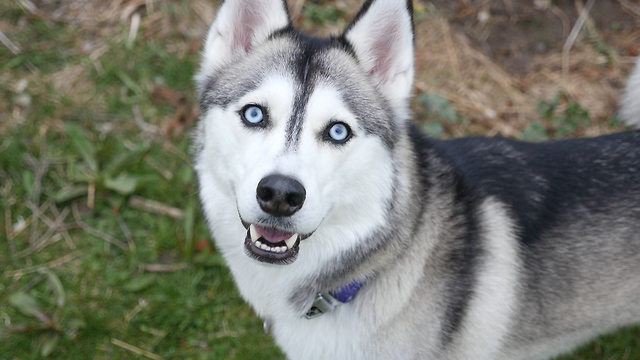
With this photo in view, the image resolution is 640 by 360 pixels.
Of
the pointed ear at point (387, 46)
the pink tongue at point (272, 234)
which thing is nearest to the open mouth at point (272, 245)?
the pink tongue at point (272, 234)

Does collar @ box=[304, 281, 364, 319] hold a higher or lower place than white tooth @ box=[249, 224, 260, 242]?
lower

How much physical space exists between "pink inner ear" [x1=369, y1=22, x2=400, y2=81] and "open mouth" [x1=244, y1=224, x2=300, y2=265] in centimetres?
95

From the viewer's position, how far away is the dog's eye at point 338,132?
2320mm

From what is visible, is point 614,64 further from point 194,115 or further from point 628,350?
point 194,115

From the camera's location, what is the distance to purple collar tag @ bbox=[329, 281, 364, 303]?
2.53 meters

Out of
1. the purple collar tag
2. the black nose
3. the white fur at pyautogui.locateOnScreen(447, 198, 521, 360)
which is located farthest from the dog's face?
the white fur at pyautogui.locateOnScreen(447, 198, 521, 360)

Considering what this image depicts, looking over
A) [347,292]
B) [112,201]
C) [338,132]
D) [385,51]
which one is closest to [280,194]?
[338,132]

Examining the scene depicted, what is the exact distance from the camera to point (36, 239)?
410 centimetres

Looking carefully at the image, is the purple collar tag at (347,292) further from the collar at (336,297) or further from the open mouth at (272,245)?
the open mouth at (272,245)

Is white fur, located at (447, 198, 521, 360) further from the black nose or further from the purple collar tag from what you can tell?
the black nose

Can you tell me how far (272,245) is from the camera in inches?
90.8

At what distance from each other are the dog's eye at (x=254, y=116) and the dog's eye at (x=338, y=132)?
0.99 feet

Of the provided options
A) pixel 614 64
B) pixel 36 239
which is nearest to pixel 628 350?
pixel 614 64

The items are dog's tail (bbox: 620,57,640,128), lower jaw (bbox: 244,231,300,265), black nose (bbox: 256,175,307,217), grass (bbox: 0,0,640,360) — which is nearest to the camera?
black nose (bbox: 256,175,307,217)
